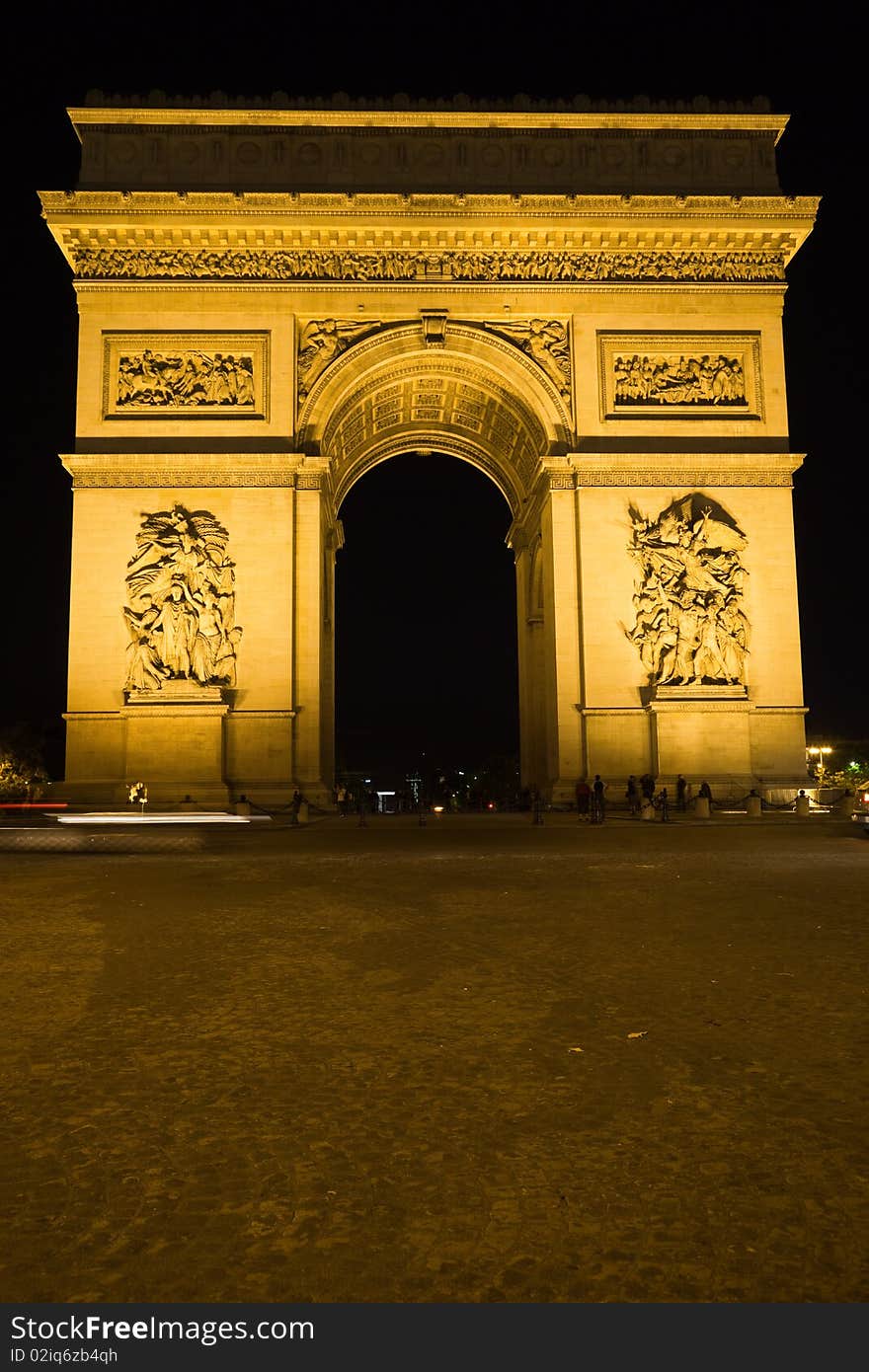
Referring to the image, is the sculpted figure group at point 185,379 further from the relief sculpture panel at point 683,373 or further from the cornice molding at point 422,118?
the relief sculpture panel at point 683,373

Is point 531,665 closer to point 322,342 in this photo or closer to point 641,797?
point 641,797

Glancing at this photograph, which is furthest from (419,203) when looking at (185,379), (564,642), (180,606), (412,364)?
(180,606)

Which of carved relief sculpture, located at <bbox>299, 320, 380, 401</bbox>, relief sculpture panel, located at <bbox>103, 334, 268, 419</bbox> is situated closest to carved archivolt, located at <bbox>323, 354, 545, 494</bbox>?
carved relief sculpture, located at <bbox>299, 320, 380, 401</bbox>

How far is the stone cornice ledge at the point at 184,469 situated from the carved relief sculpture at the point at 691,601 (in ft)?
27.9

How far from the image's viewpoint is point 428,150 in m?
24.0

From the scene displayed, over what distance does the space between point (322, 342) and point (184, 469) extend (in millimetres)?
4615

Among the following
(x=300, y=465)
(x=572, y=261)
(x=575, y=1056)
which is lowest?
(x=575, y=1056)

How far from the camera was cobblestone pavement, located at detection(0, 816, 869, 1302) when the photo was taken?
223cm

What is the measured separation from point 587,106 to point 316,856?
20892 mm

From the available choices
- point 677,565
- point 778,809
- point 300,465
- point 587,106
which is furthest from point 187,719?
point 587,106

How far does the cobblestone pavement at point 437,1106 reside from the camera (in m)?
2.23

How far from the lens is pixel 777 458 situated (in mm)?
23234

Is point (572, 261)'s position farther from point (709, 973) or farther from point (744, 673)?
point (709, 973)

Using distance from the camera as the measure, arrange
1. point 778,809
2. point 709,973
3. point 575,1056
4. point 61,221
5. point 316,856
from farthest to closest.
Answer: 1. point 61,221
2. point 778,809
3. point 316,856
4. point 709,973
5. point 575,1056
